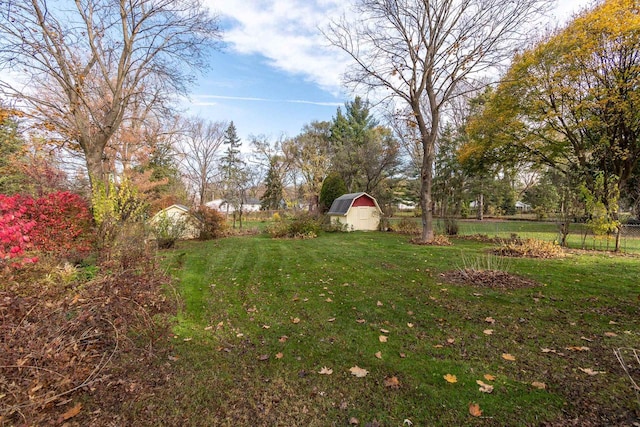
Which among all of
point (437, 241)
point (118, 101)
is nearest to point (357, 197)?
point (437, 241)

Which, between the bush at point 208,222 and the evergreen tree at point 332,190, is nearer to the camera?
the bush at point 208,222

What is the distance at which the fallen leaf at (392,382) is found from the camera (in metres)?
2.49

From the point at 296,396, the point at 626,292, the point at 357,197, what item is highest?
the point at 357,197

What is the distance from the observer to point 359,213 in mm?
17516

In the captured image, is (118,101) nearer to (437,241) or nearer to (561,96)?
(437,241)

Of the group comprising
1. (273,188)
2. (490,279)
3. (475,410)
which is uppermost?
(273,188)

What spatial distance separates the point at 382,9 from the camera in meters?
10.8

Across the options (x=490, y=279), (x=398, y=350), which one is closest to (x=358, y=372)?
(x=398, y=350)

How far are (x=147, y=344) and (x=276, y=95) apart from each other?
1712 centimetres

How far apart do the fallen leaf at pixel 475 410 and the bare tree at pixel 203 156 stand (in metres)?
29.3

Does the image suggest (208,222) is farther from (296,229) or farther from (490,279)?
(490,279)

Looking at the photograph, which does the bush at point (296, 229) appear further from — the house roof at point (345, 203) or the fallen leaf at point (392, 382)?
the fallen leaf at point (392, 382)

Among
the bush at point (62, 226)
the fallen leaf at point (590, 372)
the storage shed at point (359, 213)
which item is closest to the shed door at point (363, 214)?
the storage shed at point (359, 213)

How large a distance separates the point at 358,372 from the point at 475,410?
995 mm
